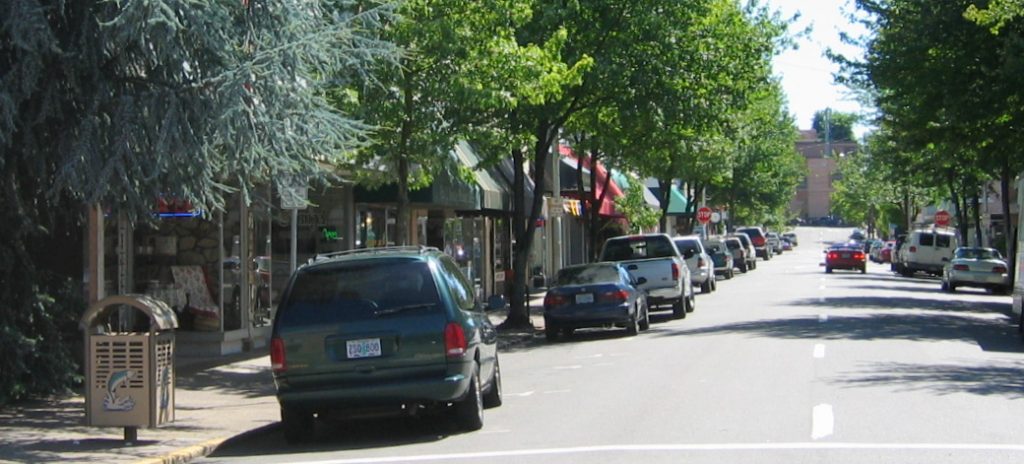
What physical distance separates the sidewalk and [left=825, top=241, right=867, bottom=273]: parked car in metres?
42.1

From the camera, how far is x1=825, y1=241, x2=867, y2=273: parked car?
56116 millimetres

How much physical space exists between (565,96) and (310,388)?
14.6m

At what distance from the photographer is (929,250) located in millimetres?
52656

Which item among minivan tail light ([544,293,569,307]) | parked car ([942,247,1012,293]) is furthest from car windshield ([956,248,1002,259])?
minivan tail light ([544,293,569,307])

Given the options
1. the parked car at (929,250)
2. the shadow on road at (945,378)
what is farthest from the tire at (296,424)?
the parked car at (929,250)

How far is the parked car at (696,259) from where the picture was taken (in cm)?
3734

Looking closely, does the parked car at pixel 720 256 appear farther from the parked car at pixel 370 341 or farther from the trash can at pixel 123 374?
the trash can at pixel 123 374

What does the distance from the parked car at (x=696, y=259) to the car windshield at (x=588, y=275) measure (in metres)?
12.6

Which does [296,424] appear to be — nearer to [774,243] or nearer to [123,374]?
[123,374]

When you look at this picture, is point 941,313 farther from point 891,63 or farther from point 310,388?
point 310,388

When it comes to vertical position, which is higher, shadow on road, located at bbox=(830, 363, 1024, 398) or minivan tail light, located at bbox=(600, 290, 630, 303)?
minivan tail light, located at bbox=(600, 290, 630, 303)

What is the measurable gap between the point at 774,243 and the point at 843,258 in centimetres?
3862

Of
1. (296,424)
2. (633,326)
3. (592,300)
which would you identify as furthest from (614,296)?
(296,424)

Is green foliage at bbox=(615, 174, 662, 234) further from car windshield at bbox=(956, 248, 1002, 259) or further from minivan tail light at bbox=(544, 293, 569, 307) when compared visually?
minivan tail light at bbox=(544, 293, 569, 307)
